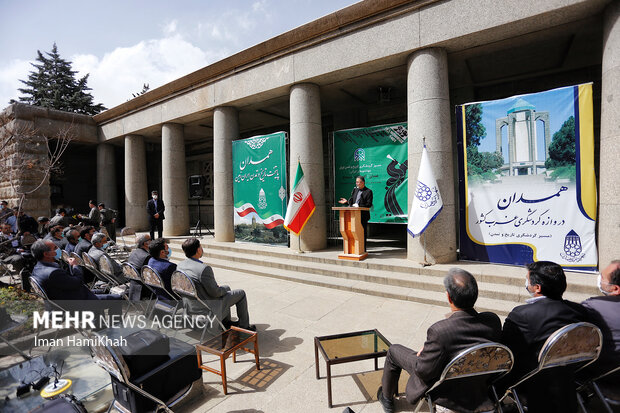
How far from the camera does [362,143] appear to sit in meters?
7.44

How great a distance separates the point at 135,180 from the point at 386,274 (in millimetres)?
10818

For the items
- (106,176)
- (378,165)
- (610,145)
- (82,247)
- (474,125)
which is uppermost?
(106,176)

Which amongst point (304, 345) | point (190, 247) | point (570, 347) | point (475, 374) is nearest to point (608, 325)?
point (570, 347)

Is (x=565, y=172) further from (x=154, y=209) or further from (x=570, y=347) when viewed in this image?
(x=154, y=209)

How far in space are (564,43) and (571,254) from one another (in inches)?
171

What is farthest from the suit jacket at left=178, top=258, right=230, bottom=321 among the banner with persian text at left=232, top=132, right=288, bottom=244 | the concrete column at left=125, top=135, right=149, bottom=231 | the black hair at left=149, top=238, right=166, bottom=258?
the concrete column at left=125, top=135, right=149, bottom=231

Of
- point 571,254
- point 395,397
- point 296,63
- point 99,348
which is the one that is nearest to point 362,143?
point 296,63

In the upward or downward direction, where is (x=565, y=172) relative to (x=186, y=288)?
upward

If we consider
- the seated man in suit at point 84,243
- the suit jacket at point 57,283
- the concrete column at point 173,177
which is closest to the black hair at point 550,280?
the suit jacket at point 57,283

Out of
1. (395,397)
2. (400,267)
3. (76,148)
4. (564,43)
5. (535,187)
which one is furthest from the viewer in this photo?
(76,148)

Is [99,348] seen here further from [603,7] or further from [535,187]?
[603,7]

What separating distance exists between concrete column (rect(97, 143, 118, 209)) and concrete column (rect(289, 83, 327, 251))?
1029 cm

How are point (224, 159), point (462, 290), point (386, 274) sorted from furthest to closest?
point (224, 159) < point (386, 274) < point (462, 290)

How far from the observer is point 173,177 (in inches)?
404
